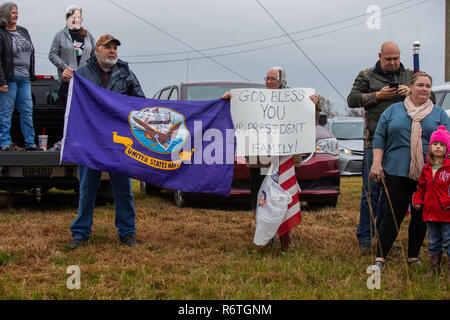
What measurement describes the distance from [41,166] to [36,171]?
4.7 inches

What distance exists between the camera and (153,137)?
5352 millimetres

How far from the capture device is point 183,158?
17.7ft

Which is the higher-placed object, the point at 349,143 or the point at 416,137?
the point at 349,143

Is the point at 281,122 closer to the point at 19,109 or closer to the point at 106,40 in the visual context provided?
the point at 106,40

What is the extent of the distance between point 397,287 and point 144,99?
295cm

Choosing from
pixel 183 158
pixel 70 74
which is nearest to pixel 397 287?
pixel 183 158

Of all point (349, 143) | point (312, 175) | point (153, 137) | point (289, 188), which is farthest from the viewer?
point (349, 143)

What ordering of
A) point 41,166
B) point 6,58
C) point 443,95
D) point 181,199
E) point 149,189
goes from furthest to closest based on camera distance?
point 149,189, point 443,95, point 181,199, point 41,166, point 6,58

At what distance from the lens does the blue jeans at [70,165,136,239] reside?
5289 millimetres

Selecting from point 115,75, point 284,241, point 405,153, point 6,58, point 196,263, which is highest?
point 6,58

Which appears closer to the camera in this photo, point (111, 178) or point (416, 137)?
point (416, 137)

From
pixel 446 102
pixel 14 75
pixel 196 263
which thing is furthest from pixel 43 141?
pixel 446 102

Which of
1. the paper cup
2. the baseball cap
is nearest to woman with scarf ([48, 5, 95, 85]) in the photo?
the paper cup
